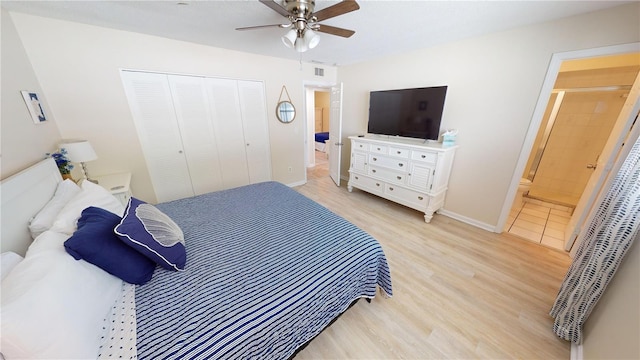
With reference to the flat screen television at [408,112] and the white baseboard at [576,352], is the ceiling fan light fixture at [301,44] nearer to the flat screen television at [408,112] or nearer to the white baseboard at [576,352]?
the flat screen television at [408,112]

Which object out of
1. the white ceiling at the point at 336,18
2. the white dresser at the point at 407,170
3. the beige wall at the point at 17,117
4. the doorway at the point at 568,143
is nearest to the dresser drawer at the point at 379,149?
the white dresser at the point at 407,170

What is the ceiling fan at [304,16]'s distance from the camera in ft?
4.42

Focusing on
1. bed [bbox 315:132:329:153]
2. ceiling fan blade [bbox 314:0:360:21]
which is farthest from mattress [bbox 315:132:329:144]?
ceiling fan blade [bbox 314:0:360:21]

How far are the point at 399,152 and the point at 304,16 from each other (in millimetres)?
1983

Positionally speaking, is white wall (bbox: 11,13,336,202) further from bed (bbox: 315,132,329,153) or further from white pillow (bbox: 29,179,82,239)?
bed (bbox: 315,132,329,153)

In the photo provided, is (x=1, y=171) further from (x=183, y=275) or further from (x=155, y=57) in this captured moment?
(x=155, y=57)

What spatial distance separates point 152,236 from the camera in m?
1.12

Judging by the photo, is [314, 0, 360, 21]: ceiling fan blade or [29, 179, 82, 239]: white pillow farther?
[314, 0, 360, 21]: ceiling fan blade

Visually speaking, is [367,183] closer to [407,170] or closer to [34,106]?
[407,170]

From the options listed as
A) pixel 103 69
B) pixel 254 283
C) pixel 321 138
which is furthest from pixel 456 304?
pixel 321 138

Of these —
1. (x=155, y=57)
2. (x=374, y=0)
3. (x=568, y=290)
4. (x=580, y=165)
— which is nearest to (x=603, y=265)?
(x=568, y=290)

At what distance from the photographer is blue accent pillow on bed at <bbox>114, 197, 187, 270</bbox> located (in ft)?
3.47

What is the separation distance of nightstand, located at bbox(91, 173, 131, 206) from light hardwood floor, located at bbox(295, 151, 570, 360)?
214 cm

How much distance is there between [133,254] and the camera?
1.09m
